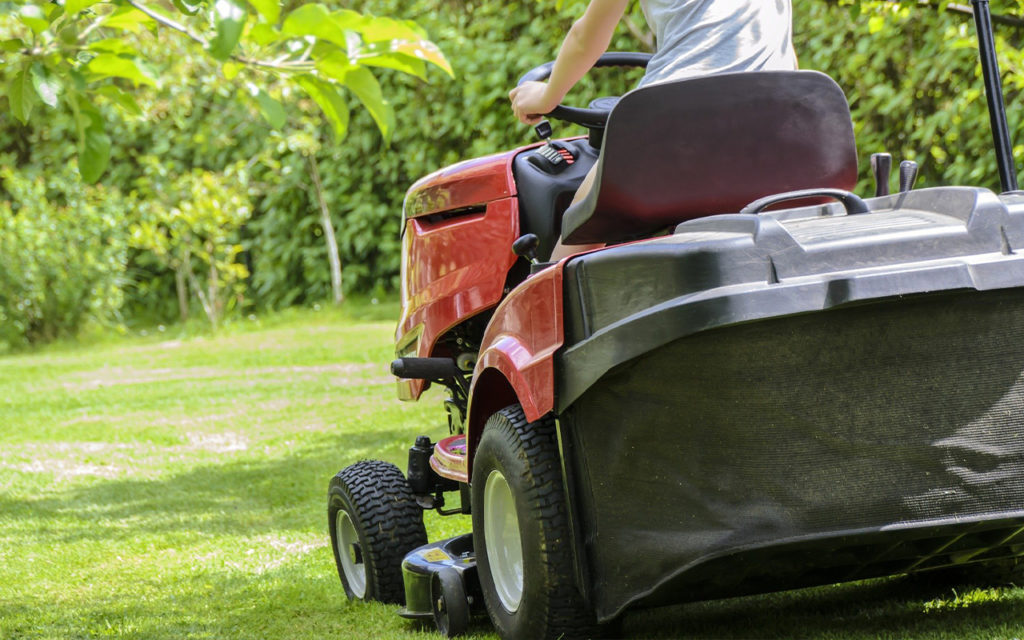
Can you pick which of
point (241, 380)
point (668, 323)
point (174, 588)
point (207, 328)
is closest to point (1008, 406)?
point (668, 323)

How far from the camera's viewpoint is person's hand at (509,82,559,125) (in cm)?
302

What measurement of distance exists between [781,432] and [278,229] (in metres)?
13.6

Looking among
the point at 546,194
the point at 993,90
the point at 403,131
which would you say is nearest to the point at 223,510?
the point at 546,194

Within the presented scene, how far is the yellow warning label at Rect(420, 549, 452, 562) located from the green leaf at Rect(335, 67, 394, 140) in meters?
1.18

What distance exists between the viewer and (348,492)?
12.2 ft

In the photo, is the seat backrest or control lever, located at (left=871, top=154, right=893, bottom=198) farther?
control lever, located at (left=871, top=154, right=893, bottom=198)

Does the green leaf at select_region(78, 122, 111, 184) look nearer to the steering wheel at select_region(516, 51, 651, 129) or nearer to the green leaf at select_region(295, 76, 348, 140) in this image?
the green leaf at select_region(295, 76, 348, 140)

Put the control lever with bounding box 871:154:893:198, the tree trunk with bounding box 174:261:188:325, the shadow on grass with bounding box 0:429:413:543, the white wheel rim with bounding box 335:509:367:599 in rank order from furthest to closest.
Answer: the tree trunk with bounding box 174:261:188:325, the shadow on grass with bounding box 0:429:413:543, the white wheel rim with bounding box 335:509:367:599, the control lever with bounding box 871:154:893:198

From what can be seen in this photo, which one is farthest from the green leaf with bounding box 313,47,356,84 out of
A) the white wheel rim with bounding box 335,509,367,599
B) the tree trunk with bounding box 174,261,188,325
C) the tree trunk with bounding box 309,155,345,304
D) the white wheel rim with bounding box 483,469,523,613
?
the tree trunk with bounding box 174,261,188,325

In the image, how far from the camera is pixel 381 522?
363 cm

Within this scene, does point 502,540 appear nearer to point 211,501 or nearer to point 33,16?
point 33,16

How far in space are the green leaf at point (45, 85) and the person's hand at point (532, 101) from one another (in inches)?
39.4

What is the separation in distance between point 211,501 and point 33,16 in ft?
12.8

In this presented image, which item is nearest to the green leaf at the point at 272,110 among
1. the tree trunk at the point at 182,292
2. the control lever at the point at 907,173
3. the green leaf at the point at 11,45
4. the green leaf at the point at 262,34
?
the green leaf at the point at 262,34
